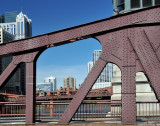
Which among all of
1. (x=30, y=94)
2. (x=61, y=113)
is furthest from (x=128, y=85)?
(x=61, y=113)

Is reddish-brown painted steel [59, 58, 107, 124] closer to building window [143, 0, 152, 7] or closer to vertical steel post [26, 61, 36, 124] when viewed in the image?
vertical steel post [26, 61, 36, 124]

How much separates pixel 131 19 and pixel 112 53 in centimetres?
132

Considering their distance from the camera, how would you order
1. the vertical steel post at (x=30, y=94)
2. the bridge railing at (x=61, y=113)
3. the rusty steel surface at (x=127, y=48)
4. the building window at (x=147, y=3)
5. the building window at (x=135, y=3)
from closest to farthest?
the rusty steel surface at (x=127, y=48), the vertical steel post at (x=30, y=94), the bridge railing at (x=61, y=113), the building window at (x=147, y=3), the building window at (x=135, y=3)

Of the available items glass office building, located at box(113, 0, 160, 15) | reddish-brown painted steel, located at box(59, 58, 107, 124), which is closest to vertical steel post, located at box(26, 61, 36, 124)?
reddish-brown painted steel, located at box(59, 58, 107, 124)

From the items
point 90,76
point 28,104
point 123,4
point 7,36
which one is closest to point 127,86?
point 90,76

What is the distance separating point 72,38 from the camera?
8031 millimetres

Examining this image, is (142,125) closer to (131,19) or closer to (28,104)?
(131,19)

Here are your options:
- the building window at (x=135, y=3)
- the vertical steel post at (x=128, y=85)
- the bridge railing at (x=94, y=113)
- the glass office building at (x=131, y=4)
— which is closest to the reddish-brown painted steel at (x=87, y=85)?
the vertical steel post at (x=128, y=85)

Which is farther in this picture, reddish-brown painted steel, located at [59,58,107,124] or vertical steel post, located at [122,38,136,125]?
reddish-brown painted steel, located at [59,58,107,124]

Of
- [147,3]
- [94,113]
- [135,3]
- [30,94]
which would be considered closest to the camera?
[30,94]

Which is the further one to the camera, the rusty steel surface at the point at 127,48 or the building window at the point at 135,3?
the building window at the point at 135,3

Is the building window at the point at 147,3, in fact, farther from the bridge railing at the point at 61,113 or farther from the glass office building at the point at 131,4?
the bridge railing at the point at 61,113

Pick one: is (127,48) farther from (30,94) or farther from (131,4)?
(131,4)

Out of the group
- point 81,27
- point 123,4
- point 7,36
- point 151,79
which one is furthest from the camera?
point 7,36
